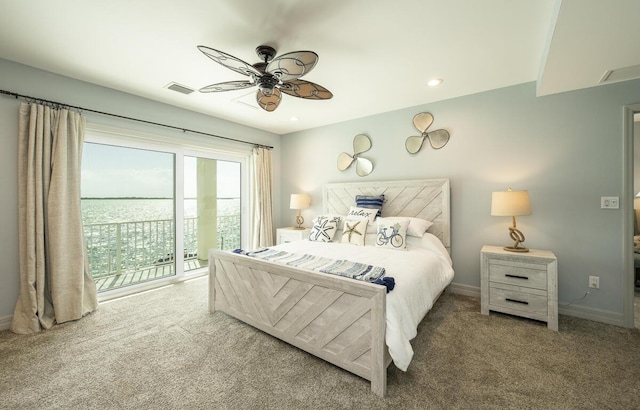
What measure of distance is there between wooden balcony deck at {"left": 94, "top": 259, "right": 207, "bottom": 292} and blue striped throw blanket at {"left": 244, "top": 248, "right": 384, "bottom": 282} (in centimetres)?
202

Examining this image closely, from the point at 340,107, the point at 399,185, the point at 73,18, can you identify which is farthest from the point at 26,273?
the point at 399,185

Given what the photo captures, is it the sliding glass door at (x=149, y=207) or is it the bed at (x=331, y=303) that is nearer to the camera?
the bed at (x=331, y=303)

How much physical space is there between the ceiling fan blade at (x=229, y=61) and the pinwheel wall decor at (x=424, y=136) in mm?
2343

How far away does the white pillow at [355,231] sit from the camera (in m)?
3.23

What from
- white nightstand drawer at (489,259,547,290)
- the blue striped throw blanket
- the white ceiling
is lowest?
white nightstand drawer at (489,259,547,290)

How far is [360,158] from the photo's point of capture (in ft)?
13.3

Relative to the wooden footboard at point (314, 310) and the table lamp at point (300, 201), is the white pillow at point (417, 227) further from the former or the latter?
the table lamp at point (300, 201)

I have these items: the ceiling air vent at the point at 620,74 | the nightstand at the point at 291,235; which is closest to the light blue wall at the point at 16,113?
the nightstand at the point at 291,235

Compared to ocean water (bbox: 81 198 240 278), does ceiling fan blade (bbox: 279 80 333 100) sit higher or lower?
higher

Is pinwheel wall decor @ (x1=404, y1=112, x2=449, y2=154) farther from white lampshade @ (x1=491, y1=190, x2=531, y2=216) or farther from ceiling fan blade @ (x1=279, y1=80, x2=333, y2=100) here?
ceiling fan blade @ (x1=279, y1=80, x2=333, y2=100)

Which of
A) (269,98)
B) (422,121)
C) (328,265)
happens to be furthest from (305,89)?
(422,121)

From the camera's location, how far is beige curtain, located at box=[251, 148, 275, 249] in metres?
4.48

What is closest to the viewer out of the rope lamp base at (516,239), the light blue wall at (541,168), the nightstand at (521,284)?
the nightstand at (521,284)

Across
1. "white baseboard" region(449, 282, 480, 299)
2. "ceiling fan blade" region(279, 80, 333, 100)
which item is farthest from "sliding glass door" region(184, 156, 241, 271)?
"white baseboard" region(449, 282, 480, 299)
